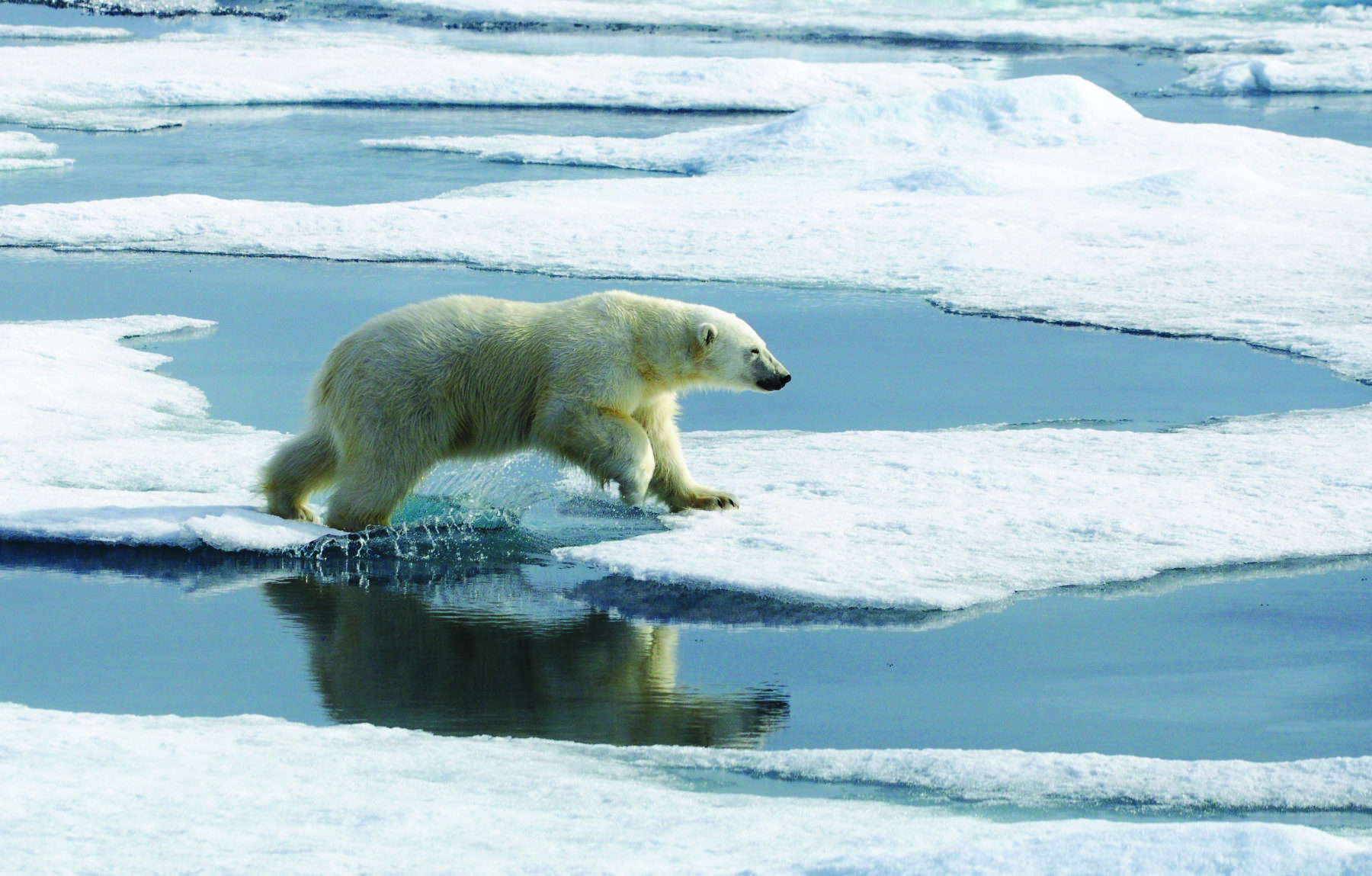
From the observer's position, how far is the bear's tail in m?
5.55

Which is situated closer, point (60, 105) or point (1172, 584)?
point (1172, 584)

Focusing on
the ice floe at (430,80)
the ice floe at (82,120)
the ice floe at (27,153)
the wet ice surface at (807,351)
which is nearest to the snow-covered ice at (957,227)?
the wet ice surface at (807,351)

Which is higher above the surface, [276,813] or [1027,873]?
[1027,873]

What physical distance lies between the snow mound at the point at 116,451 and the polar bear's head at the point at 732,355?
146 cm

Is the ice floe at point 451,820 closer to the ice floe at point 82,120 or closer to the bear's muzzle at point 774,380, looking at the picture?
the bear's muzzle at point 774,380

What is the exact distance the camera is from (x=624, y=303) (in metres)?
5.75

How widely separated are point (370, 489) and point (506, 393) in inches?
22.5

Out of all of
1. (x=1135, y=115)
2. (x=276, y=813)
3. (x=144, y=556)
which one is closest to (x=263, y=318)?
(x=144, y=556)

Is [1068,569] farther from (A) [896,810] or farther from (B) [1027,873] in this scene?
(B) [1027,873]

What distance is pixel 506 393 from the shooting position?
552cm

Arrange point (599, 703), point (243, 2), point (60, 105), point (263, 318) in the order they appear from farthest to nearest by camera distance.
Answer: point (243, 2), point (60, 105), point (263, 318), point (599, 703)

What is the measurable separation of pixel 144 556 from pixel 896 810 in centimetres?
304

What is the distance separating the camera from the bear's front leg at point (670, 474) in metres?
5.76

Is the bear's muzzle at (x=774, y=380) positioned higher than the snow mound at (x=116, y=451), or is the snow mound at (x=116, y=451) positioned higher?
the bear's muzzle at (x=774, y=380)
